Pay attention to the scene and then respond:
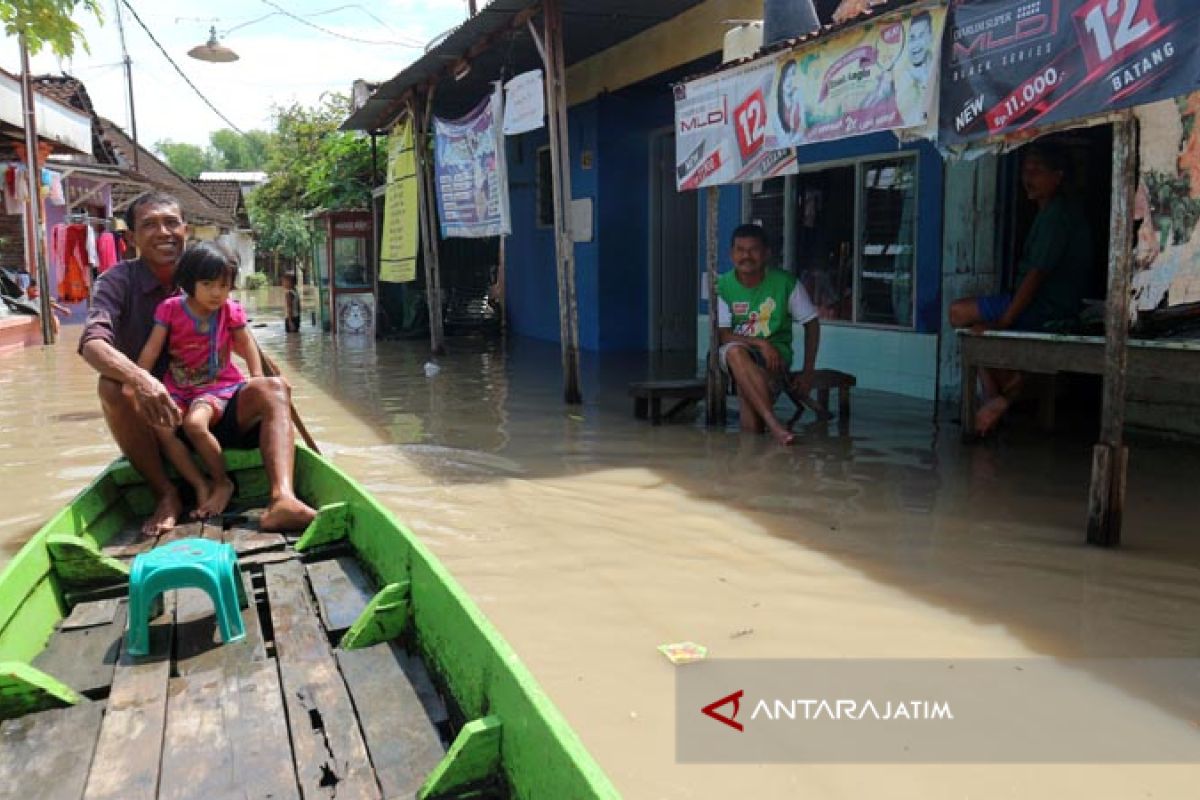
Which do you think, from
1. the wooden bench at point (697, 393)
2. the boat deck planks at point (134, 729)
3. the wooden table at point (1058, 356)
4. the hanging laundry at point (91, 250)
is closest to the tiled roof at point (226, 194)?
the hanging laundry at point (91, 250)

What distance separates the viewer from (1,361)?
13.2m

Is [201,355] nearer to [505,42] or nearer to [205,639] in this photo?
[205,639]

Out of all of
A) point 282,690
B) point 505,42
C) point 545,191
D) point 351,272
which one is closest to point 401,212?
point 545,191

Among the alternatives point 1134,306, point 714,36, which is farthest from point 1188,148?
point 714,36

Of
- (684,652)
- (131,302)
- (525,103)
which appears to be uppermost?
(525,103)

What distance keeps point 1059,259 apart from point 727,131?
92.3 inches

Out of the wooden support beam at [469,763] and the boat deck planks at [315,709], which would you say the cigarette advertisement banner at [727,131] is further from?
the wooden support beam at [469,763]

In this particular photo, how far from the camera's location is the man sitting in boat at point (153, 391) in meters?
4.18

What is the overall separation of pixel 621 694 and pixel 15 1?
16.1 ft

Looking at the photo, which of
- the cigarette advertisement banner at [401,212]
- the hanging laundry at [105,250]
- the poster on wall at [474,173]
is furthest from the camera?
the hanging laundry at [105,250]

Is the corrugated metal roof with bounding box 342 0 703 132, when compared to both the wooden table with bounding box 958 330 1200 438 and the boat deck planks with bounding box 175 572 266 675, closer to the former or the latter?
the wooden table with bounding box 958 330 1200 438

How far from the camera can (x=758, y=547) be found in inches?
179

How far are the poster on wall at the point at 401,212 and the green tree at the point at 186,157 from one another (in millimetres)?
97430

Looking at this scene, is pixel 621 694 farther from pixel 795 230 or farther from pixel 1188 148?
pixel 795 230
